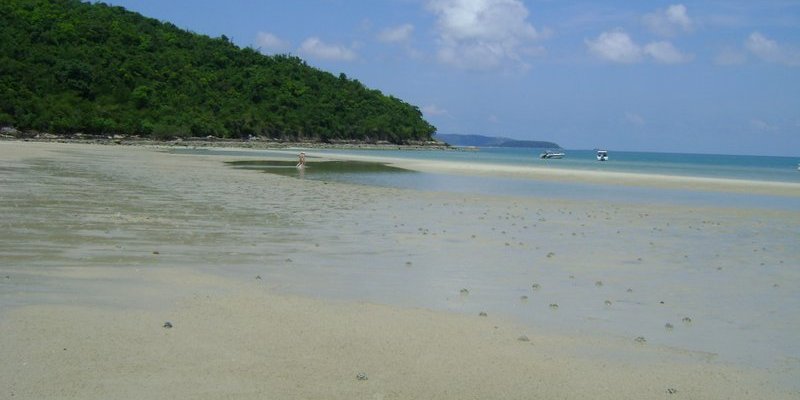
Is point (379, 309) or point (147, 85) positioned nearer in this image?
point (379, 309)

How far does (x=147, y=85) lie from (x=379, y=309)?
13551cm

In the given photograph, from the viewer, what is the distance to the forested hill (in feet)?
360

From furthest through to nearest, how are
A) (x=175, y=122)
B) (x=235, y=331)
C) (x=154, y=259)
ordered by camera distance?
1. (x=175, y=122)
2. (x=154, y=259)
3. (x=235, y=331)

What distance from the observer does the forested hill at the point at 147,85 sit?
110 metres

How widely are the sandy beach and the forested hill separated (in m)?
91.6

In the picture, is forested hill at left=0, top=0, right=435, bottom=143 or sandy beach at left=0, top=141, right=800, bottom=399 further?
forested hill at left=0, top=0, right=435, bottom=143

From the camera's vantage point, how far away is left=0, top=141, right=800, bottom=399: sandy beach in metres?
6.39

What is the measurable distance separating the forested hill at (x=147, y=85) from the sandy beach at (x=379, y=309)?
300 ft

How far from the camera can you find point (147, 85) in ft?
443

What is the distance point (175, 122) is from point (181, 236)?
115563 millimetres

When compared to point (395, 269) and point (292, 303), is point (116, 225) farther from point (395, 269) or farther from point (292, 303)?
point (292, 303)

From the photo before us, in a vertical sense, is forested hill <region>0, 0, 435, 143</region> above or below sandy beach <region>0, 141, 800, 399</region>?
above

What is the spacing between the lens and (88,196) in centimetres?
2139

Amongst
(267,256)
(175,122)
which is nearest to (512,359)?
(267,256)
